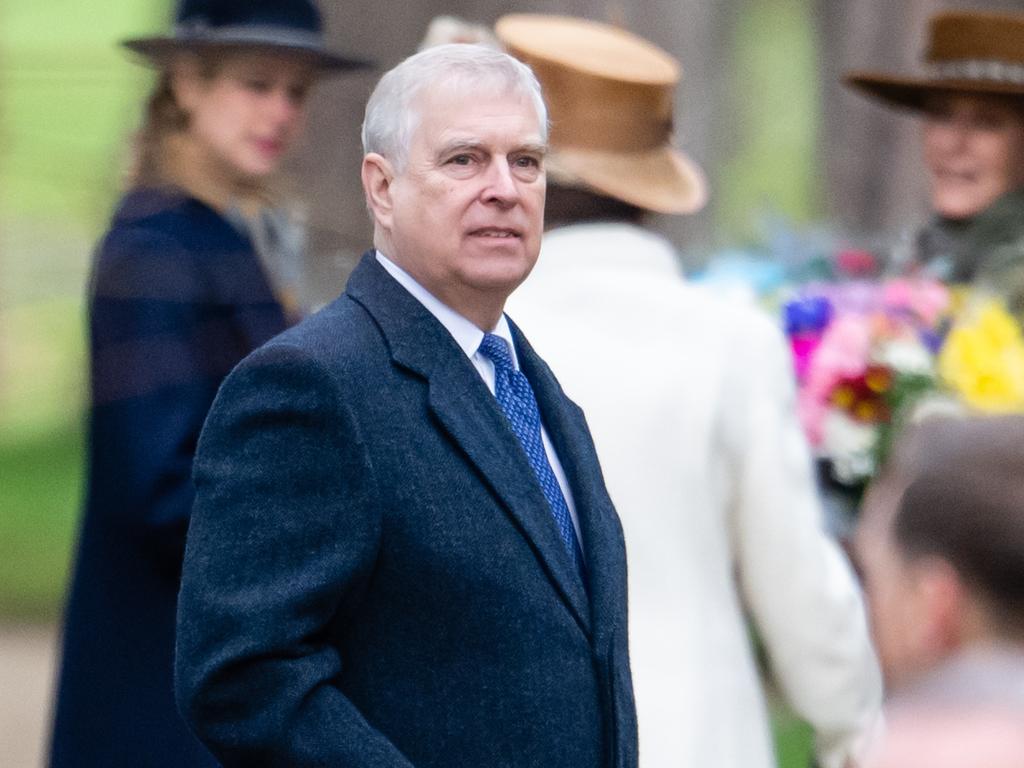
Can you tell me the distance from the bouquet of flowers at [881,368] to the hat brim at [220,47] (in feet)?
3.20

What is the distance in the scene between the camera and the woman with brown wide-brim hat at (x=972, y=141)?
4.00m

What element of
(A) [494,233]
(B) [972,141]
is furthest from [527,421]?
(B) [972,141]

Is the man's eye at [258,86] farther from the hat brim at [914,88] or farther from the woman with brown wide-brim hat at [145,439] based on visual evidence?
the hat brim at [914,88]

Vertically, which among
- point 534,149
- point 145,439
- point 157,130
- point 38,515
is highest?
point 534,149

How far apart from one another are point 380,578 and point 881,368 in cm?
163

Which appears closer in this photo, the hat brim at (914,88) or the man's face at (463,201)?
the man's face at (463,201)

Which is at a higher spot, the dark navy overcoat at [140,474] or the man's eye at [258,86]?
the man's eye at [258,86]

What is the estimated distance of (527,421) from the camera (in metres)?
2.14

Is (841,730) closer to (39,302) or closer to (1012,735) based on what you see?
(1012,735)

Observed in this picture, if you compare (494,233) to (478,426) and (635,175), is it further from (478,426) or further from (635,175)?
(635,175)

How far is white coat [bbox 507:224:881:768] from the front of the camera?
105 inches

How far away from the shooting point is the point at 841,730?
9.42 feet

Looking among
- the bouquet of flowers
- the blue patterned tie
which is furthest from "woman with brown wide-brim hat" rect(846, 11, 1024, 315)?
the blue patterned tie

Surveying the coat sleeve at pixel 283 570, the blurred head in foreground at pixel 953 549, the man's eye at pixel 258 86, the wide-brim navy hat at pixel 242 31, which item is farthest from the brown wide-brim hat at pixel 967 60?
the blurred head in foreground at pixel 953 549
